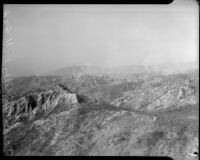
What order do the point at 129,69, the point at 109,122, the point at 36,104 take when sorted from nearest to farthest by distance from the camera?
the point at 109,122, the point at 36,104, the point at 129,69

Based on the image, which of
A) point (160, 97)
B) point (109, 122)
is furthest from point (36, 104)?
point (160, 97)

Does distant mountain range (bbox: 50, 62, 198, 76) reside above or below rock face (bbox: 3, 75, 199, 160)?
above

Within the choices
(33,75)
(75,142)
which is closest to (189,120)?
(75,142)

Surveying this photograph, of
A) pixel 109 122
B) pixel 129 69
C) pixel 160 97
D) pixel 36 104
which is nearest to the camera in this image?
pixel 109 122

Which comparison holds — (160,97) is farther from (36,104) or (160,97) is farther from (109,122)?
(36,104)

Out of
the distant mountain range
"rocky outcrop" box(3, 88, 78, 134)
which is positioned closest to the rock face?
"rocky outcrop" box(3, 88, 78, 134)

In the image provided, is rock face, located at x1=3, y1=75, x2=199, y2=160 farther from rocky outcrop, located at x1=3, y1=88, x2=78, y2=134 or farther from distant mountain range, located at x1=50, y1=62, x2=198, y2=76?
distant mountain range, located at x1=50, y1=62, x2=198, y2=76

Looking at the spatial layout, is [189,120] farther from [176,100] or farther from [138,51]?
[138,51]

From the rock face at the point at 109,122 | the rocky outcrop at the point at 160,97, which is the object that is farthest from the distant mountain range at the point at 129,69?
the rocky outcrop at the point at 160,97
